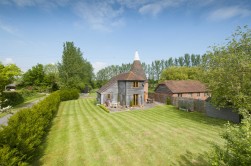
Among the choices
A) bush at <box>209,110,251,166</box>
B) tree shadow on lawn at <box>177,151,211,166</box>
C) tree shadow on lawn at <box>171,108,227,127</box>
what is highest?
bush at <box>209,110,251,166</box>

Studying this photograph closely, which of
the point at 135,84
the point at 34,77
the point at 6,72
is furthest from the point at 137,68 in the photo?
the point at 34,77

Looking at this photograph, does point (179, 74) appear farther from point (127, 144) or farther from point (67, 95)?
point (127, 144)

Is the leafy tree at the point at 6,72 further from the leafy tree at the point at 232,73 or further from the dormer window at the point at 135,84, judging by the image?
the leafy tree at the point at 232,73

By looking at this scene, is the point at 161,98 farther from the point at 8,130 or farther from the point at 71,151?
the point at 8,130

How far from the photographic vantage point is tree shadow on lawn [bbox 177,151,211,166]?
922cm

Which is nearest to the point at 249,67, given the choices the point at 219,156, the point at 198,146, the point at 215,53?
the point at 215,53

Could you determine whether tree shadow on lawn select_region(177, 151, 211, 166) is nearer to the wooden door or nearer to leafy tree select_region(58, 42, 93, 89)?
the wooden door

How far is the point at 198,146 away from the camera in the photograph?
37.7 feet

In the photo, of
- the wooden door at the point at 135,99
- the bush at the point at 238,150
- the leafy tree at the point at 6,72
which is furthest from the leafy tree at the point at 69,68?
the bush at the point at 238,150

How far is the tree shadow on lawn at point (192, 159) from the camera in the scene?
9219 millimetres

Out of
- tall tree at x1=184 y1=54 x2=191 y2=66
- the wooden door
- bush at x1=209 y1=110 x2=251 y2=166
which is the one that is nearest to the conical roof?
the wooden door

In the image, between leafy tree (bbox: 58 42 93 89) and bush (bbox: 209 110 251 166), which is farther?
leafy tree (bbox: 58 42 93 89)

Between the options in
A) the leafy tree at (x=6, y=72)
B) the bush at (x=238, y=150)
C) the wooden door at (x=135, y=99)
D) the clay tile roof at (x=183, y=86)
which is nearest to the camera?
the bush at (x=238, y=150)

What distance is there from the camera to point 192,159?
31.8 feet
